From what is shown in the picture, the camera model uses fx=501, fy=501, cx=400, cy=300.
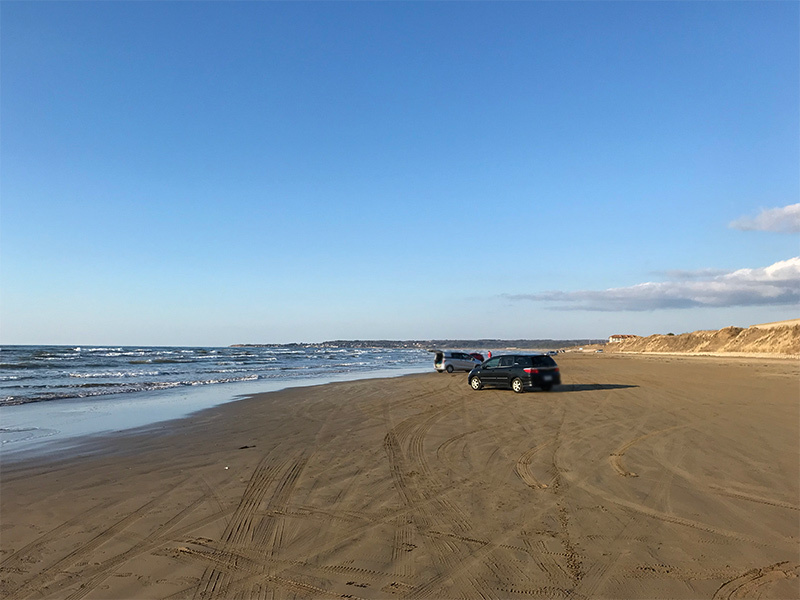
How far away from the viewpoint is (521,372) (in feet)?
67.2

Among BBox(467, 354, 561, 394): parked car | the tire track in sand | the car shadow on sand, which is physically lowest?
the car shadow on sand

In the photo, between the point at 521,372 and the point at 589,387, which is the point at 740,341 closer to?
the point at 589,387

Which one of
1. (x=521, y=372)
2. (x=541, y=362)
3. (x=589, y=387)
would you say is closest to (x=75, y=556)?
(x=521, y=372)

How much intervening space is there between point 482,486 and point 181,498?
167 inches

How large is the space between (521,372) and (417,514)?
1511 cm

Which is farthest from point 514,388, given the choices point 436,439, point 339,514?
point 339,514

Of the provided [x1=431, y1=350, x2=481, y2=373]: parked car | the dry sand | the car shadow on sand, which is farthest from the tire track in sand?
[x1=431, y1=350, x2=481, y2=373]: parked car

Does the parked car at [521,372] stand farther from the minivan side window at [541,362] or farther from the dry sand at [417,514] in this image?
the dry sand at [417,514]

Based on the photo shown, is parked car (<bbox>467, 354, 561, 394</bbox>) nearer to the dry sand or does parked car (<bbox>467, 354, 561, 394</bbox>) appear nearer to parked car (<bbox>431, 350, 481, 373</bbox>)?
the dry sand

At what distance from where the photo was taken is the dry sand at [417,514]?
4492 millimetres

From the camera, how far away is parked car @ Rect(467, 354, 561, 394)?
66.5ft

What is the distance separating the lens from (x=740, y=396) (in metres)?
17.8

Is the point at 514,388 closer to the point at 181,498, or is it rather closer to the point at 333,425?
the point at 333,425

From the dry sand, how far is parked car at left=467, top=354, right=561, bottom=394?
797 centimetres
